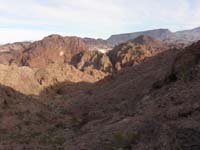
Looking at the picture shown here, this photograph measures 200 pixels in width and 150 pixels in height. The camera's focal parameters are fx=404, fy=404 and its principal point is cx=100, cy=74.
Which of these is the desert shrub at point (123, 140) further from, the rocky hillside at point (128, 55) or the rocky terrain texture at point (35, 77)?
the rocky hillside at point (128, 55)

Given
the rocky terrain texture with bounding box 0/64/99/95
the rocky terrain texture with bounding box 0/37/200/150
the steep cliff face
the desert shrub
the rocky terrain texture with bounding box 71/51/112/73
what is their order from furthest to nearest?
the steep cliff face
the rocky terrain texture with bounding box 71/51/112/73
the rocky terrain texture with bounding box 0/64/99/95
the desert shrub
the rocky terrain texture with bounding box 0/37/200/150

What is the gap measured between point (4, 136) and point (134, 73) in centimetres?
1818

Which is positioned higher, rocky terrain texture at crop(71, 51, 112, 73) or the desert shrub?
the desert shrub

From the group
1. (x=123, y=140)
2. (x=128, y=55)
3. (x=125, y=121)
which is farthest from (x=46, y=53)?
(x=123, y=140)

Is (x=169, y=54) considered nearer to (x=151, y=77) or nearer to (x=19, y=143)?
(x=151, y=77)

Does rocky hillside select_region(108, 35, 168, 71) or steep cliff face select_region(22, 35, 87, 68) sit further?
steep cliff face select_region(22, 35, 87, 68)

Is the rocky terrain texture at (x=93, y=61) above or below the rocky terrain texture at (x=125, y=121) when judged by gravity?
below

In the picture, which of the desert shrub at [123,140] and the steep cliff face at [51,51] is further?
the steep cliff face at [51,51]

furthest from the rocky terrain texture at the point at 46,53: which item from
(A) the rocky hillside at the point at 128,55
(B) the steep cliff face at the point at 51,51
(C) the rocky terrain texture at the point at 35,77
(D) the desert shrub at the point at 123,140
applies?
(D) the desert shrub at the point at 123,140

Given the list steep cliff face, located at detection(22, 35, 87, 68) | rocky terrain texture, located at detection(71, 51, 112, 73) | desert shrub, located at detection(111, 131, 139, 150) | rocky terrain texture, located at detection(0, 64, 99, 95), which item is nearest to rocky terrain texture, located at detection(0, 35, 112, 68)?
steep cliff face, located at detection(22, 35, 87, 68)

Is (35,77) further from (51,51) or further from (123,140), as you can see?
(51,51)

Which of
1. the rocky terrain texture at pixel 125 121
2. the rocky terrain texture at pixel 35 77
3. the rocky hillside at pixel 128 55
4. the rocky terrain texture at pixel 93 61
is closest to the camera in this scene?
the rocky terrain texture at pixel 125 121

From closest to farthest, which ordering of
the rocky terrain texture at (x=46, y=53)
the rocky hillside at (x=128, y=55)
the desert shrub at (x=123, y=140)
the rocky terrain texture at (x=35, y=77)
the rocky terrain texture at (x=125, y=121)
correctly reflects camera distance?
the rocky terrain texture at (x=125, y=121) < the desert shrub at (x=123, y=140) < the rocky terrain texture at (x=35, y=77) < the rocky hillside at (x=128, y=55) < the rocky terrain texture at (x=46, y=53)

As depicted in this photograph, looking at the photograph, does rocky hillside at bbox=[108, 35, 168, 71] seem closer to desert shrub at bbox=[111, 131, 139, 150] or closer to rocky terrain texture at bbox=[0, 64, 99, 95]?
rocky terrain texture at bbox=[0, 64, 99, 95]
